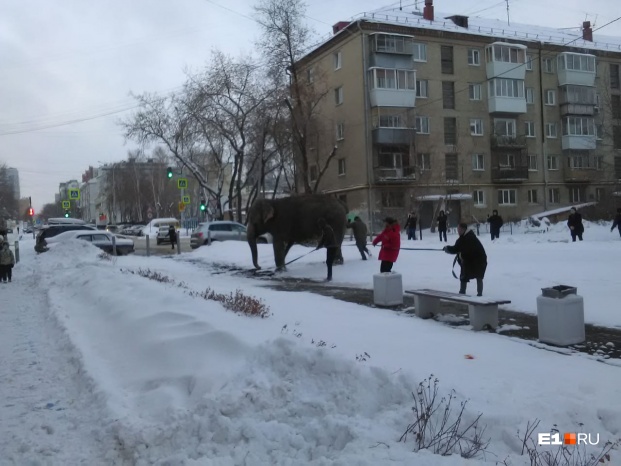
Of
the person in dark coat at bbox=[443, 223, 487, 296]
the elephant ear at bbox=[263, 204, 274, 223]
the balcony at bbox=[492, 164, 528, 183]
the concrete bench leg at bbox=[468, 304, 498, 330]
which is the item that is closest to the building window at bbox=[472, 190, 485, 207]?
the balcony at bbox=[492, 164, 528, 183]

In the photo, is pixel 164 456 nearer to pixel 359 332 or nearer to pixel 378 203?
pixel 359 332

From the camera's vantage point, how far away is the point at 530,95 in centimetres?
5316

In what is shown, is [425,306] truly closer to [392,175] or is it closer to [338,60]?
[392,175]

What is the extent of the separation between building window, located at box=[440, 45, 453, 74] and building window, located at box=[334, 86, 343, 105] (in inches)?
334

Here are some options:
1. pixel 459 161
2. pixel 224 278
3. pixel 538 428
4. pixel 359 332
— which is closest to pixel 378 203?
pixel 459 161

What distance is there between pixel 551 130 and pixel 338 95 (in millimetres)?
19366

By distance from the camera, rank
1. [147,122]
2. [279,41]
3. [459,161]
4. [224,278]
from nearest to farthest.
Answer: [224,278] → [279,41] → [147,122] → [459,161]

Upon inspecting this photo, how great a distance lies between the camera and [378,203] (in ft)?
153

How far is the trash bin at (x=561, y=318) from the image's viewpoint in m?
7.84

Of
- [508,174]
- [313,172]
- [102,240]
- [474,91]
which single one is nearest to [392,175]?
[313,172]

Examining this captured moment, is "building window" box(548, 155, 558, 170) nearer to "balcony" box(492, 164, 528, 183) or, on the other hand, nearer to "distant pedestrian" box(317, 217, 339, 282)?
"balcony" box(492, 164, 528, 183)

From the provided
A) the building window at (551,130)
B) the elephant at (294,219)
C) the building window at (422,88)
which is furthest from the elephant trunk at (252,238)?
the building window at (551,130)

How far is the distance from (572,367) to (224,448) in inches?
160

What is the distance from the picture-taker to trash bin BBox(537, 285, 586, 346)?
25.7 ft
